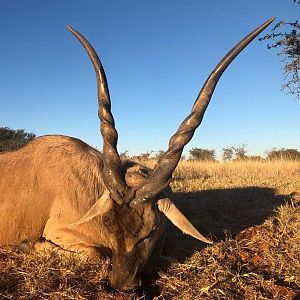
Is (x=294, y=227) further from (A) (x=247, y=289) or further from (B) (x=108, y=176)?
(B) (x=108, y=176)

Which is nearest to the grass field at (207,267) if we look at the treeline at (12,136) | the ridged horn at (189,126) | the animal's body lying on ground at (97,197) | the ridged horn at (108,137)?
the animal's body lying on ground at (97,197)

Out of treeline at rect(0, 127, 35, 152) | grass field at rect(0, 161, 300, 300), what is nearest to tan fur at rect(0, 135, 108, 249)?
grass field at rect(0, 161, 300, 300)

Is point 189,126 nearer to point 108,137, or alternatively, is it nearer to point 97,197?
point 108,137

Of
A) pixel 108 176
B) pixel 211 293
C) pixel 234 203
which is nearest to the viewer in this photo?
pixel 211 293

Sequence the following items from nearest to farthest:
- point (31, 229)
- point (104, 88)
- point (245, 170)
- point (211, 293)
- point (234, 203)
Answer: point (211, 293) → point (104, 88) → point (31, 229) → point (234, 203) → point (245, 170)

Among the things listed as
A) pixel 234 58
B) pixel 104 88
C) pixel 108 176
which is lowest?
pixel 108 176

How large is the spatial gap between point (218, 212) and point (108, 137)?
3146 millimetres

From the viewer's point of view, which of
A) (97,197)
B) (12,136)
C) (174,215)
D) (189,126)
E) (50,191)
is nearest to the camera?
(189,126)

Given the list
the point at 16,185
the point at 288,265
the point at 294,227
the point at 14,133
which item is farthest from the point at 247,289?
the point at 14,133

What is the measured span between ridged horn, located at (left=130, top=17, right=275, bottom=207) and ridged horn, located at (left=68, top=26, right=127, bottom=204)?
28 cm

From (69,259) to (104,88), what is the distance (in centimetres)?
164

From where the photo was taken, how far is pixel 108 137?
407 centimetres

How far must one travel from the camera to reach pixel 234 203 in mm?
7402

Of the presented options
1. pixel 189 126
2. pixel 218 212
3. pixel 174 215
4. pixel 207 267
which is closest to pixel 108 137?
pixel 189 126
